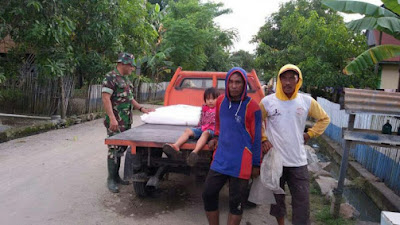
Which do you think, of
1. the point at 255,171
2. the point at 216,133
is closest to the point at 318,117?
the point at 255,171

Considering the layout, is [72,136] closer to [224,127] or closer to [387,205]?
[224,127]

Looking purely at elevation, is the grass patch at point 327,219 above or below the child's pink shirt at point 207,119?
below

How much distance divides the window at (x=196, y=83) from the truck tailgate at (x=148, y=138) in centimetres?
217

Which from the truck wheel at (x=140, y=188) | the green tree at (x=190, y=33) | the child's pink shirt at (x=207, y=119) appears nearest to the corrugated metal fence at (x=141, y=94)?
the green tree at (x=190, y=33)

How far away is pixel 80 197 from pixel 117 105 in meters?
1.31

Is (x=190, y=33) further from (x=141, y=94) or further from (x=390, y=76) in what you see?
(x=390, y=76)

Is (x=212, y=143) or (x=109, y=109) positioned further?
(x=109, y=109)

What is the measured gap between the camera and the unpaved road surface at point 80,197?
3.69 metres

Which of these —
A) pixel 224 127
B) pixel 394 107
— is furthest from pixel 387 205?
pixel 224 127

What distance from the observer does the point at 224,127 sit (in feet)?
9.35

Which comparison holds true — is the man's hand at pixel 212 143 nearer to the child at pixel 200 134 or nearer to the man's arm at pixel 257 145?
the child at pixel 200 134

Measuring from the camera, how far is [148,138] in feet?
11.9

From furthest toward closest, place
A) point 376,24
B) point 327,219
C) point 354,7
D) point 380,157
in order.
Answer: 1. point 354,7
2. point 376,24
3. point 380,157
4. point 327,219

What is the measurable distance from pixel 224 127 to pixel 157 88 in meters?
18.1
